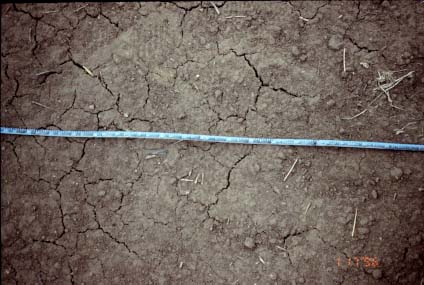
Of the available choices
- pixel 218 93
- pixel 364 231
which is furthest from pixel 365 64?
pixel 364 231

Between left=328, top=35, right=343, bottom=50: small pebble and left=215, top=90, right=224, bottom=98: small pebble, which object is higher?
left=328, top=35, right=343, bottom=50: small pebble

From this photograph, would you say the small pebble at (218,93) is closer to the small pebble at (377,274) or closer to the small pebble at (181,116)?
the small pebble at (181,116)

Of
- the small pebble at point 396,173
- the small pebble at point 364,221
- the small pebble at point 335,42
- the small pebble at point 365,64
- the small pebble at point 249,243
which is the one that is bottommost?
the small pebble at point 249,243

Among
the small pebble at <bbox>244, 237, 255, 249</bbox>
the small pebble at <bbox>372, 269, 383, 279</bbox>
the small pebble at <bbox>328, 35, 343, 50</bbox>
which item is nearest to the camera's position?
the small pebble at <bbox>372, 269, 383, 279</bbox>

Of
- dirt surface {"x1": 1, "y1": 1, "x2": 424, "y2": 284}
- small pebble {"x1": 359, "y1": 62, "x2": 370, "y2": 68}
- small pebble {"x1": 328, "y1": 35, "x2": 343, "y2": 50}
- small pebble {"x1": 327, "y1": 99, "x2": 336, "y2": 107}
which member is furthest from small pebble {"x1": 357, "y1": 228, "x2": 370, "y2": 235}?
small pebble {"x1": 328, "y1": 35, "x2": 343, "y2": 50}

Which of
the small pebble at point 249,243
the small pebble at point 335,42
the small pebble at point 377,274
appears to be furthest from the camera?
the small pebble at point 335,42

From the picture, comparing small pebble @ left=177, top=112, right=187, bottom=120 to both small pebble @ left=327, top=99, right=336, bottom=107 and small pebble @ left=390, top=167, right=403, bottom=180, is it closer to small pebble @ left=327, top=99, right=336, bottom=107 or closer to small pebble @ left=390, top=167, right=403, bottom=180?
small pebble @ left=327, top=99, right=336, bottom=107

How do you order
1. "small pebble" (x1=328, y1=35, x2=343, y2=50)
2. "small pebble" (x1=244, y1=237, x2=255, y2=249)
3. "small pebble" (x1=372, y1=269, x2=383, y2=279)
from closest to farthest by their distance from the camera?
"small pebble" (x1=372, y1=269, x2=383, y2=279)
"small pebble" (x1=244, y1=237, x2=255, y2=249)
"small pebble" (x1=328, y1=35, x2=343, y2=50)
